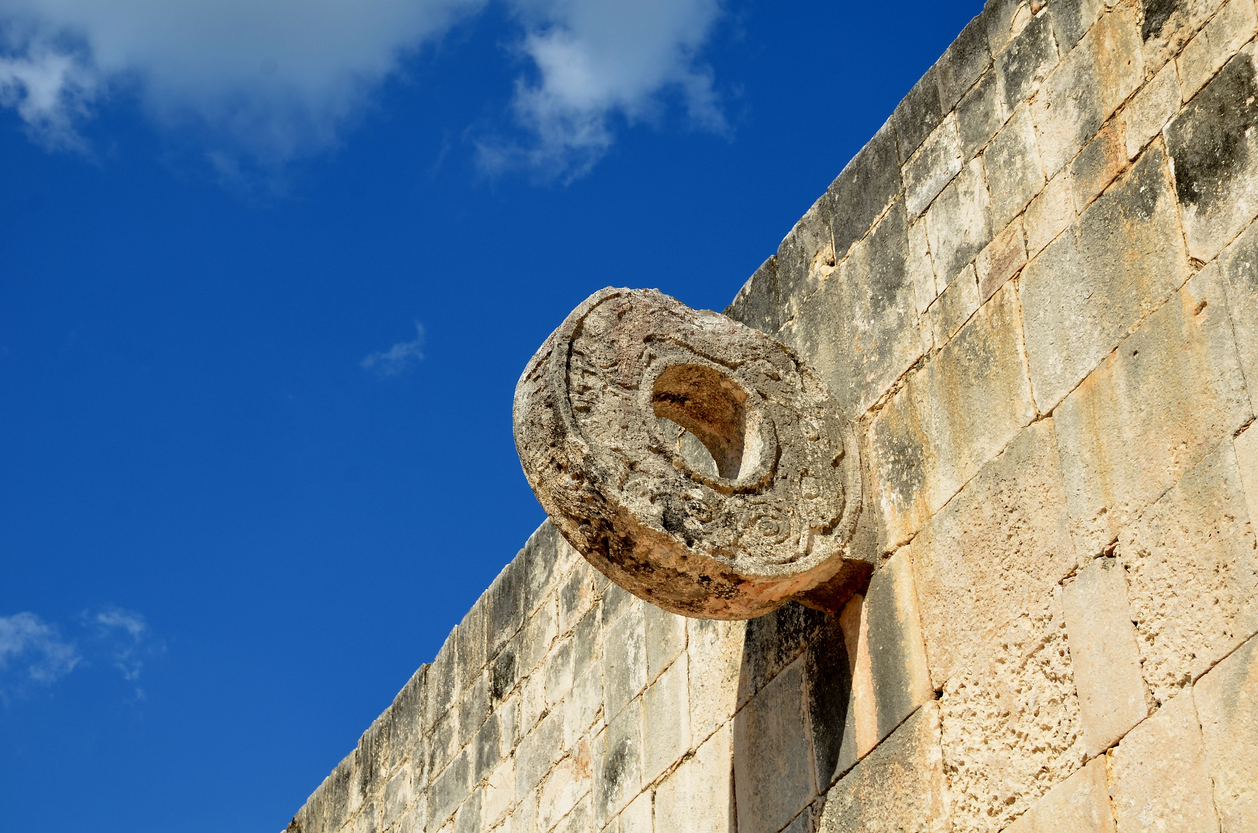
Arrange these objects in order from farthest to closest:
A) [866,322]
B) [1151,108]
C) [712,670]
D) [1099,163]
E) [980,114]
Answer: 1. [712,670]
2. [866,322]
3. [980,114]
4. [1099,163]
5. [1151,108]

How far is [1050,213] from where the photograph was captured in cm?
361

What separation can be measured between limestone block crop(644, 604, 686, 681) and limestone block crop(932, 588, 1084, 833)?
1560 millimetres

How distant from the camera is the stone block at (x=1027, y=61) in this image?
149 inches

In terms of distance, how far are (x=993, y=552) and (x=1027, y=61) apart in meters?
1.32

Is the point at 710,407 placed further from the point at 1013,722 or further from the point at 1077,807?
the point at 1077,807

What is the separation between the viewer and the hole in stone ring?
4.03 m

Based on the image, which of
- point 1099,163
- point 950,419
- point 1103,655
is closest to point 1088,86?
point 1099,163

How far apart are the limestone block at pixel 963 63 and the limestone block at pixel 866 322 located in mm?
345

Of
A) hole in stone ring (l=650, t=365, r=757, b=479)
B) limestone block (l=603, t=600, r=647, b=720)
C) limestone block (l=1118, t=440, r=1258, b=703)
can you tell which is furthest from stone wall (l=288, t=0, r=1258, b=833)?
hole in stone ring (l=650, t=365, r=757, b=479)

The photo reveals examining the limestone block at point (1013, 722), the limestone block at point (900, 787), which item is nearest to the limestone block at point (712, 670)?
the limestone block at point (900, 787)

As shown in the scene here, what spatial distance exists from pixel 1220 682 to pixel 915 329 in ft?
4.83

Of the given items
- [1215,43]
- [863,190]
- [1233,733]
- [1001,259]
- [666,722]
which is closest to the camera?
[1233,733]

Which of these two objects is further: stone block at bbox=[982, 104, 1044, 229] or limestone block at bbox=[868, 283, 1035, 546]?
stone block at bbox=[982, 104, 1044, 229]

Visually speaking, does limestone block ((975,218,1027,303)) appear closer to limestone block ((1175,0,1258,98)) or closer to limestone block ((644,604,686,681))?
limestone block ((1175,0,1258,98))
